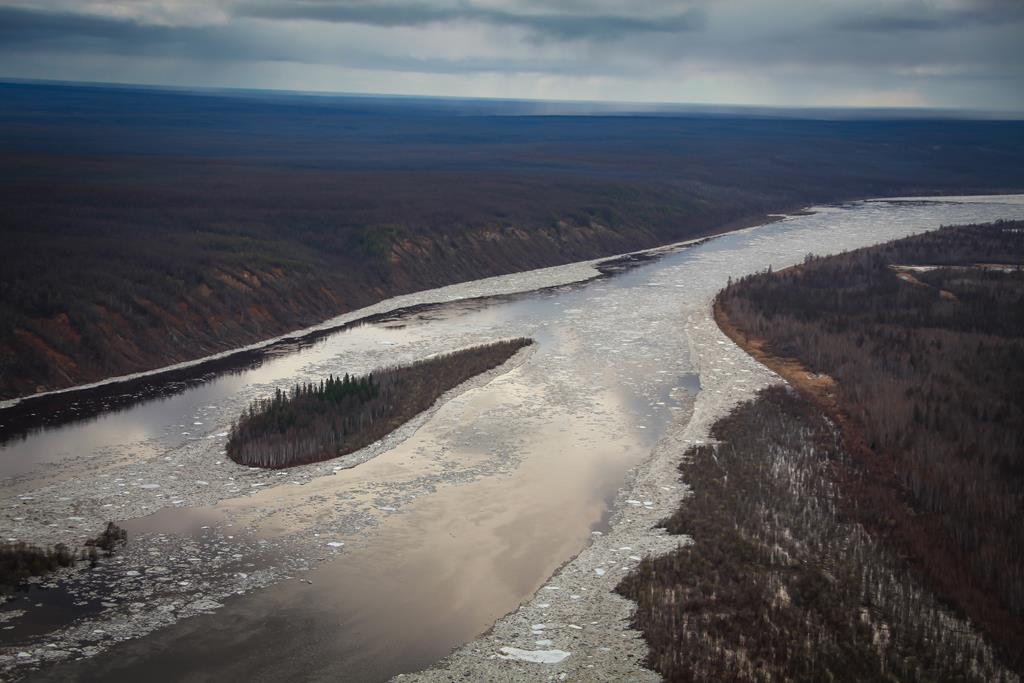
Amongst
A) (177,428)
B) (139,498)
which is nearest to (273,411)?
(177,428)

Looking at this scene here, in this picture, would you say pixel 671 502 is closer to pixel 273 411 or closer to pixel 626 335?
pixel 273 411

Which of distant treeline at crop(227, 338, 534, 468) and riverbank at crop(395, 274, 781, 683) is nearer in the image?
riverbank at crop(395, 274, 781, 683)

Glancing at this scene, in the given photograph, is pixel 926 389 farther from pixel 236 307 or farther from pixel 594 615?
pixel 236 307

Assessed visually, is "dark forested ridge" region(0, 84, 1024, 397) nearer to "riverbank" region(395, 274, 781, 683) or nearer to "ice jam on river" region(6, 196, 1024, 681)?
"ice jam on river" region(6, 196, 1024, 681)

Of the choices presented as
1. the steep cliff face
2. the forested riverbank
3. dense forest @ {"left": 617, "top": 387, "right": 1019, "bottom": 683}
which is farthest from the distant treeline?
dense forest @ {"left": 617, "top": 387, "right": 1019, "bottom": 683}

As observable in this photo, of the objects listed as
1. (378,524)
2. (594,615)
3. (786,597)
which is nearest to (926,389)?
(786,597)

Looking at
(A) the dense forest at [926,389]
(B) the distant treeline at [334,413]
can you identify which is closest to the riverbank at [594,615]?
(A) the dense forest at [926,389]
